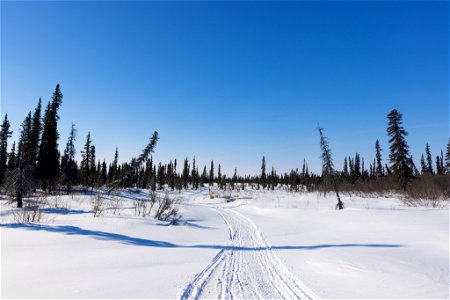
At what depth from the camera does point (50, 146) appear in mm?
40031

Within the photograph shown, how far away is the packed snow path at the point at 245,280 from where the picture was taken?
17.9 ft

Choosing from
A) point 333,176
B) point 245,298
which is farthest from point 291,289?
point 333,176

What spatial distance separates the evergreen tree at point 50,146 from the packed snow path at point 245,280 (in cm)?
3963

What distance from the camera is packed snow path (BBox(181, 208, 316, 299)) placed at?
5457mm

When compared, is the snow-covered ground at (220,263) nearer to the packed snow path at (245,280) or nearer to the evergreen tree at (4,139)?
the packed snow path at (245,280)

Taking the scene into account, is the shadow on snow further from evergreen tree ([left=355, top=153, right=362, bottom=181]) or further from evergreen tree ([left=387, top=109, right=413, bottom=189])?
evergreen tree ([left=355, top=153, right=362, bottom=181])

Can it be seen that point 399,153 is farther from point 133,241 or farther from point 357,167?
point 357,167

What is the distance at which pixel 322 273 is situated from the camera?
24.1ft

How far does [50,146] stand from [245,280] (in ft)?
144

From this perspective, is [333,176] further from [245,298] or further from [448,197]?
[245,298]

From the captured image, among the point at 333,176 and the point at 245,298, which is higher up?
the point at 333,176

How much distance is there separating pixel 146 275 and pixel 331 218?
15988mm

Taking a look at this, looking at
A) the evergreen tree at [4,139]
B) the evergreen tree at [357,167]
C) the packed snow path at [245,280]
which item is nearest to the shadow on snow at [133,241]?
the packed snow path at [245,280]

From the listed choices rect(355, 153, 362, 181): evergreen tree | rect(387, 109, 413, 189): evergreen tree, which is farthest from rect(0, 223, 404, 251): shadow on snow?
rect(355, 153, 362, 181): evergreen tree
